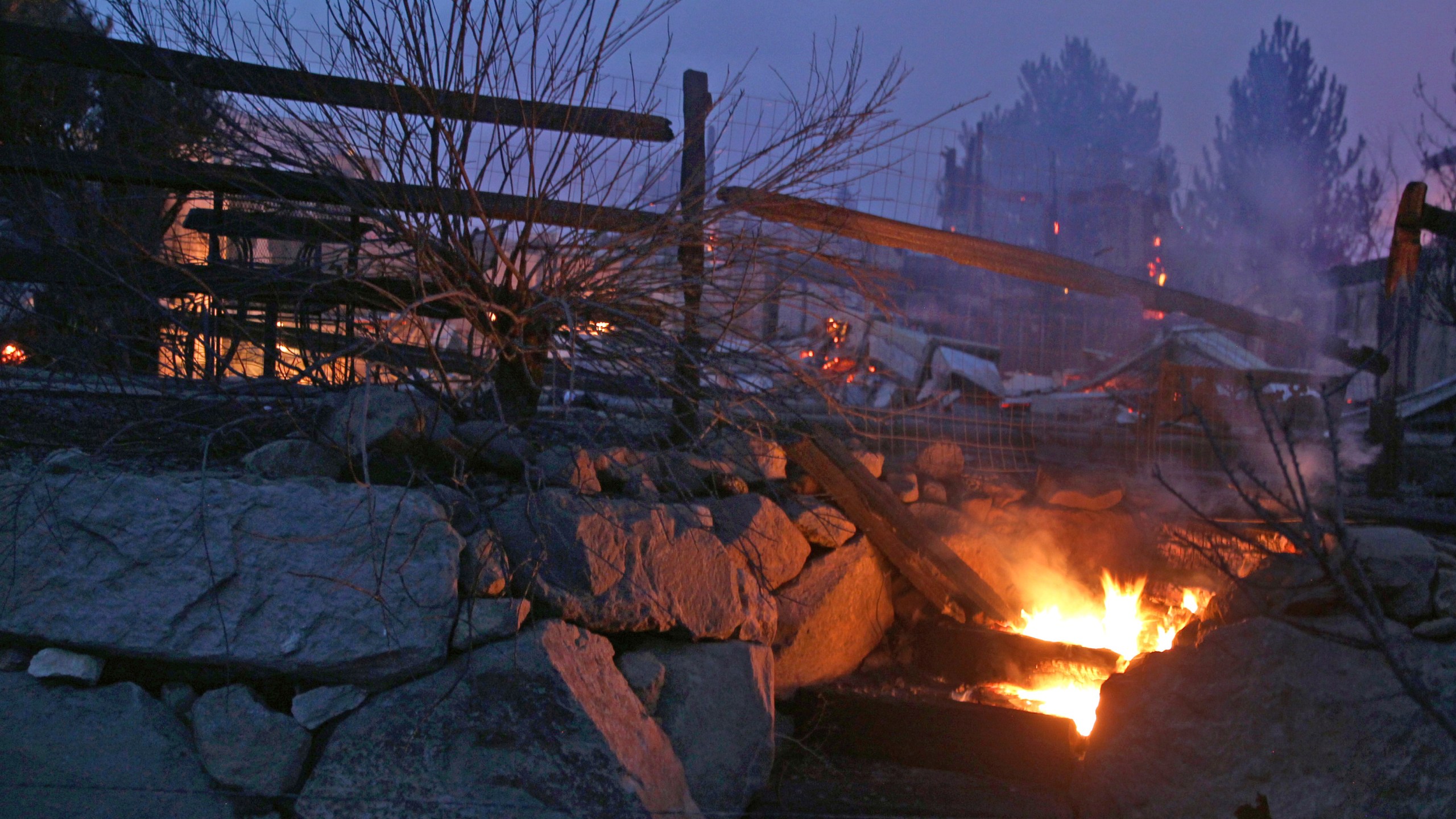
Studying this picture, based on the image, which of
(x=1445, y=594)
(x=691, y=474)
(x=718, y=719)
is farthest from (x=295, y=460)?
(x=1445, y=594)

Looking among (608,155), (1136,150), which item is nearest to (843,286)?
(608,155)

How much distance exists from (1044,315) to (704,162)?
20.5 feet

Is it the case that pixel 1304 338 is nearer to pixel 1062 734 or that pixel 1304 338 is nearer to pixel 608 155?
pixel 1062 734

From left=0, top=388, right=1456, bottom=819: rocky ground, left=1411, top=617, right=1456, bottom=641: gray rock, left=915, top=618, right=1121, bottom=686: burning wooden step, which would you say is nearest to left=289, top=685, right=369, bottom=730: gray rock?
left=0, top=388, right=1456, bottom=819: rocky ground

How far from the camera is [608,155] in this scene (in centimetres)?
381

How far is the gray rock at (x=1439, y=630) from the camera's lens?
3016 mm

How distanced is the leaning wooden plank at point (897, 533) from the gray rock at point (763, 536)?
28 centimetres

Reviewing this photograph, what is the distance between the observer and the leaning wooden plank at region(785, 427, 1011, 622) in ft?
13.4

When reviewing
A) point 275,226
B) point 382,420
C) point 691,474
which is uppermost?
point 275,226

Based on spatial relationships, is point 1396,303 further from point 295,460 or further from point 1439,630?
point 295,460

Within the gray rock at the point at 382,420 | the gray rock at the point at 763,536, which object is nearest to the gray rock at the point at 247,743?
the gray rock at the point at 382,420

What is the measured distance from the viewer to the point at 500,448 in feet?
11.2

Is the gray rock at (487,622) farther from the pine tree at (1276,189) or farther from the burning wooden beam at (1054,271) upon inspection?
the pine tree at (1276,189)

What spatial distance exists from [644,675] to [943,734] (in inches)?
51.3
